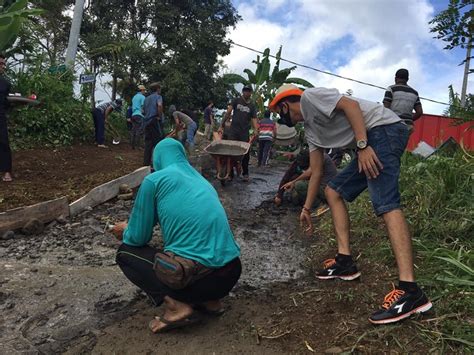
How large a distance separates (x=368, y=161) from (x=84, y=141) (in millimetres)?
8808

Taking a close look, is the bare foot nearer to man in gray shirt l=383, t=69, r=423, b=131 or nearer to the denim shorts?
the denim shorts

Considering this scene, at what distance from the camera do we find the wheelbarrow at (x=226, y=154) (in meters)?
7.73

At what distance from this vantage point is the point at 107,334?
273 cm

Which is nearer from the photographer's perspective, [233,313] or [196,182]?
[196,182]

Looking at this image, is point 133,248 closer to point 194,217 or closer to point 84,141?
point 194,217

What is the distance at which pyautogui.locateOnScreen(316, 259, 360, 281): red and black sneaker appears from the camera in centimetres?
320

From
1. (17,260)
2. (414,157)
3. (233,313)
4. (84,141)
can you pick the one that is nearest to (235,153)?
(414,157)

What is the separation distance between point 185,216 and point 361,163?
3.81ft

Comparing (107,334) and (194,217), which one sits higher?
(194,217)

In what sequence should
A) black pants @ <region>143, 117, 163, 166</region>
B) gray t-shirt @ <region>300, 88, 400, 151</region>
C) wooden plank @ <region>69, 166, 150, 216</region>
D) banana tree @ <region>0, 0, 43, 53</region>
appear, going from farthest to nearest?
black pants @ <region>143, 117, 163, 166</region> → banana tree @ <region>0, 0, 43, 53</region> → wooden plank @ <region>69, 166, 150, 216</region> → gray t-shirt @ <region>300, 88, 400, 151</region>

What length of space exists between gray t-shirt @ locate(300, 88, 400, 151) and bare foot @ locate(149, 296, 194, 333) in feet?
4.78

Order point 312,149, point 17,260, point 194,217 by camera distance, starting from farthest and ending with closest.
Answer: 1. point 17,260
2. point 312,149
3. point 194,217

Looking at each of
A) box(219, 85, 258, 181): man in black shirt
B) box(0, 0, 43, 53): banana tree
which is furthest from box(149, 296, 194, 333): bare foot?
box(219, 85, 258, 181): man in black shirt

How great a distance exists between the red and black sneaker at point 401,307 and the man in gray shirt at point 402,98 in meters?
3.61
